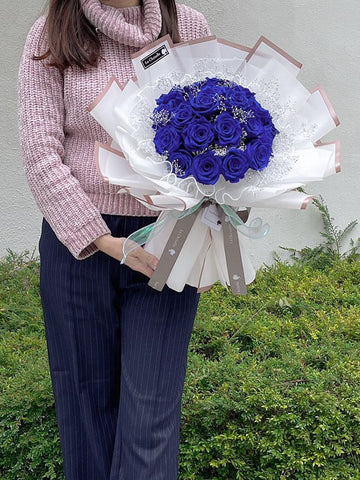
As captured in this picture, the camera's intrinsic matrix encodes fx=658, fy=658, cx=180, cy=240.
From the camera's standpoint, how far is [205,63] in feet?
5.53

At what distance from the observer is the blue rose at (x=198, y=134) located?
61.2 inches

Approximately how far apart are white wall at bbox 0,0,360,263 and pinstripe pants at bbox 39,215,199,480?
2211mm

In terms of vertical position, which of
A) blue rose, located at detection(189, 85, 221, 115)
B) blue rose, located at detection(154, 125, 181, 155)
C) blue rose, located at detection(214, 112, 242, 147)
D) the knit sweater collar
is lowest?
blue rose, located at detection(154, 125, 181, 155)

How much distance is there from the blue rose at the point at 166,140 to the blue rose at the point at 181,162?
0.02 meters

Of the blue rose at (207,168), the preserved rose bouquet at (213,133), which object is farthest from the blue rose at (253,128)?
the blue rose at (207,168)

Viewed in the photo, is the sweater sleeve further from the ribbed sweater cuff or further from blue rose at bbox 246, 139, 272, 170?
blue rose at bbox 246, 139, 272, 170

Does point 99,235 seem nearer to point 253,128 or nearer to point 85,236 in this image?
point 85,236

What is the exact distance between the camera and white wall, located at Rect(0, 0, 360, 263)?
4000 millimetres

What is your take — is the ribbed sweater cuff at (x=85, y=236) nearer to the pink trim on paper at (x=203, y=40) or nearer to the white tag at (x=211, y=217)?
the white tag at (x=211, y=217)

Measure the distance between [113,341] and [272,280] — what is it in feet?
7.64

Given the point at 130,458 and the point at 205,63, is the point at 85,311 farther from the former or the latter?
the point at 205,63

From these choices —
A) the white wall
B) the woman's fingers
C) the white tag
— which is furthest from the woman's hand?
the white wall

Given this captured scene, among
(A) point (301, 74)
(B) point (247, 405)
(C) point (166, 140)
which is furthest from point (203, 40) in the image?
(A) point (301, 74)

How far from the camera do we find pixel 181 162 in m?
1.58
